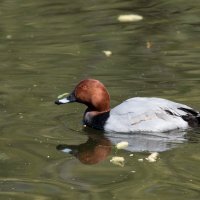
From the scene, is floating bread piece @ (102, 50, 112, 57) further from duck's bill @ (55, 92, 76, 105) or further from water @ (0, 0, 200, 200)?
duck's bill @ (55, 92, 76, 105)

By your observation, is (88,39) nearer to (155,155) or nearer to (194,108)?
(194,108)

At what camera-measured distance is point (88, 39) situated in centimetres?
1300

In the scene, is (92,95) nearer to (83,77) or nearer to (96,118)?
(96,118)

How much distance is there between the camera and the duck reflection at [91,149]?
786cm

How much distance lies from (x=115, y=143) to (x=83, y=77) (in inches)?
105

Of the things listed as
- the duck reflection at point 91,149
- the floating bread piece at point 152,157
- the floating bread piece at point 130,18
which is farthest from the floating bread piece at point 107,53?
the floating bread piece at point 152,157

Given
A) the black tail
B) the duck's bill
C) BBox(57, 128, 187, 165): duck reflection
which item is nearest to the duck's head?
the duck's bill

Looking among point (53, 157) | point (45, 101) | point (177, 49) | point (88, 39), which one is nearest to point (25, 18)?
point (88, 39)

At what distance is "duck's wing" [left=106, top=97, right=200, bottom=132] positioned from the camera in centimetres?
854

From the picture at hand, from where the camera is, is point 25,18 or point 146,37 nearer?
point 146,37

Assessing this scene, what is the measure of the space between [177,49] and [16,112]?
3.49 meters

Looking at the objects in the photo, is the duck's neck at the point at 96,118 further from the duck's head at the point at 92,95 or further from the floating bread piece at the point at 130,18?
the floating bread piece at the point at 130,18

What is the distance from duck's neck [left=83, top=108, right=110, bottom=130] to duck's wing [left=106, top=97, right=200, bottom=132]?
222 mm

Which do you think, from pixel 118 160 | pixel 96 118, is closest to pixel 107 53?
pixel 96 118
